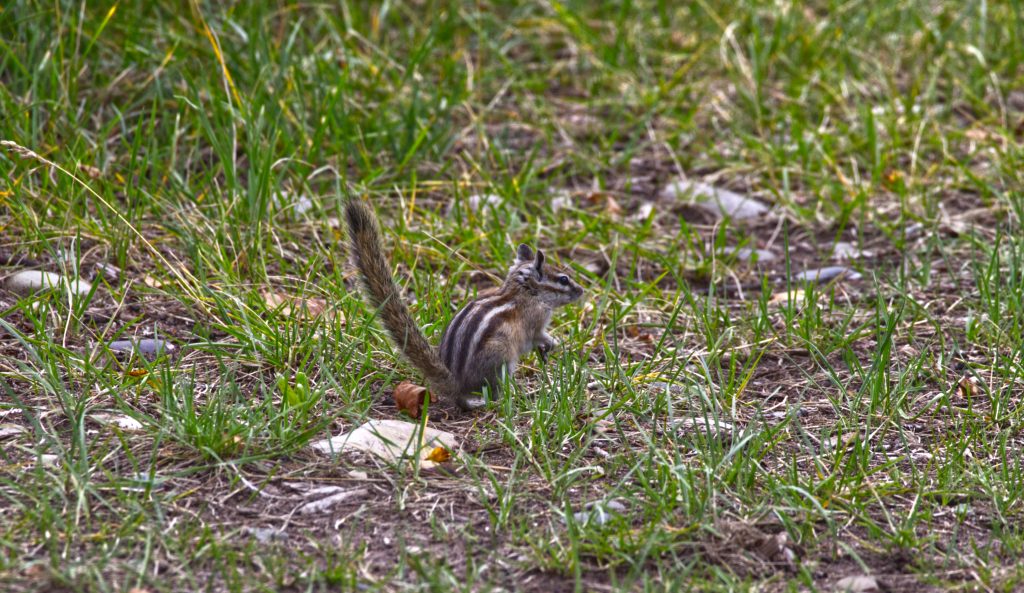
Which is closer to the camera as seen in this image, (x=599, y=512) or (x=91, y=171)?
(x=599, y=512)

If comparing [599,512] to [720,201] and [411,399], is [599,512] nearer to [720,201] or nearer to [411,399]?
[411,399]

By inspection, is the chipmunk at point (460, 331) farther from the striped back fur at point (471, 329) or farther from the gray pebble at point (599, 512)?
the gray pebble at point (599, 512)

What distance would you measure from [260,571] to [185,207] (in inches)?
98.8

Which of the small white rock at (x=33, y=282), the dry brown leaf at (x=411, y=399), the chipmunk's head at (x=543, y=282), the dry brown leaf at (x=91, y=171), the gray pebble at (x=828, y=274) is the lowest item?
the gray pebble at (x=828, y=274)

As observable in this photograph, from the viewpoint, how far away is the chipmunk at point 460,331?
375 centimetres

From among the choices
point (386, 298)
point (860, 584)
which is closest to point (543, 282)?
point (386, 298)

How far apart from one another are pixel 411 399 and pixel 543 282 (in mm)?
678

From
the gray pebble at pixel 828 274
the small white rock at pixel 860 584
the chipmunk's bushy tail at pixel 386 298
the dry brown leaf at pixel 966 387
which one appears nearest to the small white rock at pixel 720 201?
the gray pebble at pixel 828 274

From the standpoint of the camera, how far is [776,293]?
5195 mm

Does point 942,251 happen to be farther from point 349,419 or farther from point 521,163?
point 349,419

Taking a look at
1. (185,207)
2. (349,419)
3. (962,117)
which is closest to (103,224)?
(185,207)

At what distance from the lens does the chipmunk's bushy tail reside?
3742 millimetres

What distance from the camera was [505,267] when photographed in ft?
16.5

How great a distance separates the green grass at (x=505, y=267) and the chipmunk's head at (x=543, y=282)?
19cm
